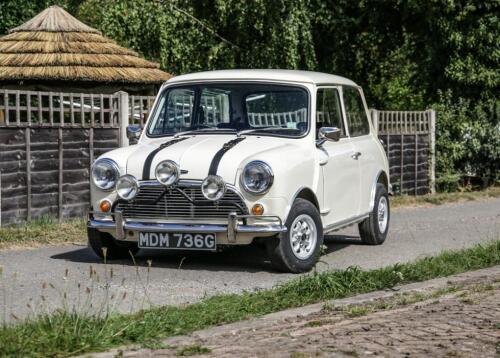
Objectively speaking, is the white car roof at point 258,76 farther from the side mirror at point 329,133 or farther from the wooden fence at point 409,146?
the wooden fence at point 409,146

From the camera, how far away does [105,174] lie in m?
10.1

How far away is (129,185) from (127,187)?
1.1 inches

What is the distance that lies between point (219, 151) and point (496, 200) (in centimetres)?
1101

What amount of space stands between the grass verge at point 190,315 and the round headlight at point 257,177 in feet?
4.24

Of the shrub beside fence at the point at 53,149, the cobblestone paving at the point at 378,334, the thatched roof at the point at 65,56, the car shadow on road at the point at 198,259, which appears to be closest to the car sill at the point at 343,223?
the car shadow on road at the point at 198,259

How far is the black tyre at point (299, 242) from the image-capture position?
32.0ft

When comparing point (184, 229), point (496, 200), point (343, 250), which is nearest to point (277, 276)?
point (184, 229)

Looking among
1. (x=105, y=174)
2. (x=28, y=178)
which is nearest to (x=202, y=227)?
(x=105, y=174)

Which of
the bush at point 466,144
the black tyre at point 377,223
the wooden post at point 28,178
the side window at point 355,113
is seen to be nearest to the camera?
the side window at point 355,113

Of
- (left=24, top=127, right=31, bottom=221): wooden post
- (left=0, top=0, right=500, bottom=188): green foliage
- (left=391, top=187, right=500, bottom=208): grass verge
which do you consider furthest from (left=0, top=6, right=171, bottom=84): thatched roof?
(left=24, top=127, right=31, bottom=221): wooden post

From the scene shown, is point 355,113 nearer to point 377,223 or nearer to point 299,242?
point 377,223

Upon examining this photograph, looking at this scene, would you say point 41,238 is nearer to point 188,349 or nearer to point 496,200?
point 188,349

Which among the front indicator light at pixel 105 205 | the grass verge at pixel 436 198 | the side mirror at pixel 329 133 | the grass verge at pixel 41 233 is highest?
the side mirror at pixel 329 133

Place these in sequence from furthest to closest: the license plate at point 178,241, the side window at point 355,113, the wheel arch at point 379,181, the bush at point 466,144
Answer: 1. the bush at point 466,144
2. the wheel arch at point 379,181
3. the side window at point 355,113
4. the license plate at point 178,241
